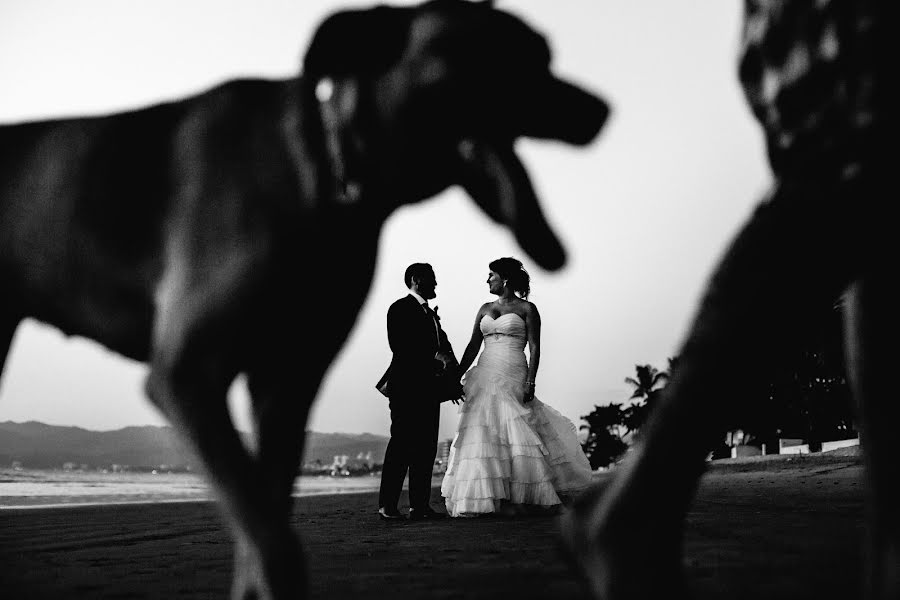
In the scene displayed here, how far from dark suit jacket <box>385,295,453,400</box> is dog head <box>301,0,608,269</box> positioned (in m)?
6.13

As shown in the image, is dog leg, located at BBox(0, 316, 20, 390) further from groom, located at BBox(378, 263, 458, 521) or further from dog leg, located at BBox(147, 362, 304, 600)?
groom, located at BBox(378, 263, 458, 521)

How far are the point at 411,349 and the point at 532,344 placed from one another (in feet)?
4.78

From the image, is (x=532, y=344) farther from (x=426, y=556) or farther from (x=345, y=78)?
(x=345, y=78)

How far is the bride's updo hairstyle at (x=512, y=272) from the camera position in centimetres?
897

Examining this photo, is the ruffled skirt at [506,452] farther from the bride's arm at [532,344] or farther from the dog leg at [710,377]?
the dog leg at [710,377]

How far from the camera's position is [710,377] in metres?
1.45

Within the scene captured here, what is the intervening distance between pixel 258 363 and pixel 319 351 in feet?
0.45

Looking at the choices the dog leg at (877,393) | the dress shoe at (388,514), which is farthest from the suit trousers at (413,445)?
the dog leg at (877,393)

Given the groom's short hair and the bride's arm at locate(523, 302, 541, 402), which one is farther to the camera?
the bride's arm at locate(523, 302, 541, 402)

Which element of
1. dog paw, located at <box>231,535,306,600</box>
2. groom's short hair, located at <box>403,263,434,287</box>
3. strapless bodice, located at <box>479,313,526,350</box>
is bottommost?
dog paw, located at <box>231,535,306,600</box>

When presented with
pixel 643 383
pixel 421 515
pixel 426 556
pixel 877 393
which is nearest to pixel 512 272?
pixel 421 515

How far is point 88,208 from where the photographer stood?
198 centimetres

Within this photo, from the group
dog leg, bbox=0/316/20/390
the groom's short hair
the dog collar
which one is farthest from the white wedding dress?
the dog collar

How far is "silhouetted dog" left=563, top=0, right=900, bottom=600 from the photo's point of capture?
145cm
